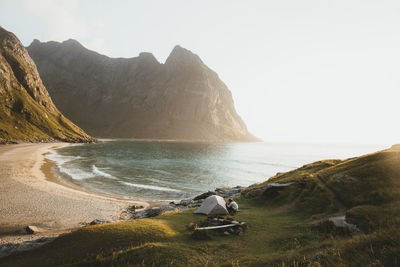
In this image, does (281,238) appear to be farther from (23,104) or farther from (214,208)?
(23,104)

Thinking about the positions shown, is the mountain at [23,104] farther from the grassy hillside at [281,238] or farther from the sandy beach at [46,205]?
the grassy hillside at [281,238]

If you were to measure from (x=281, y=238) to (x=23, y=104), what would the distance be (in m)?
192

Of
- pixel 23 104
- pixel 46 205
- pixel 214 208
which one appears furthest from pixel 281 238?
pixel 23 104

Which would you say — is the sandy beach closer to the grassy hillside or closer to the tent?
the grassy hillside

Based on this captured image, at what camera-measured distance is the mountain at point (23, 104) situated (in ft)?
425

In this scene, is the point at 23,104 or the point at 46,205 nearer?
the point at 46,205

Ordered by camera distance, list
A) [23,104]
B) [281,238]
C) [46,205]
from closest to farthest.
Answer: [281,238]
[46,205]
[23,104]

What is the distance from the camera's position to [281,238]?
15.6 m

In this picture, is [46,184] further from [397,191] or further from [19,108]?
[19,108]

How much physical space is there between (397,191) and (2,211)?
150ft

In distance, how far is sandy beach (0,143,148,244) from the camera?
2398 cm

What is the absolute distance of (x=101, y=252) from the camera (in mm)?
12617

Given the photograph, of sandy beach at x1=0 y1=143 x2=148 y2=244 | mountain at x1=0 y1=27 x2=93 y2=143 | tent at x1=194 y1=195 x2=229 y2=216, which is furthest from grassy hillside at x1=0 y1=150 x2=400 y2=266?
mountain at x1=0 y1=27 x2=93 y2=143

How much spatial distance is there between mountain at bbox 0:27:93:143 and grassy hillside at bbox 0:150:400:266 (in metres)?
131
